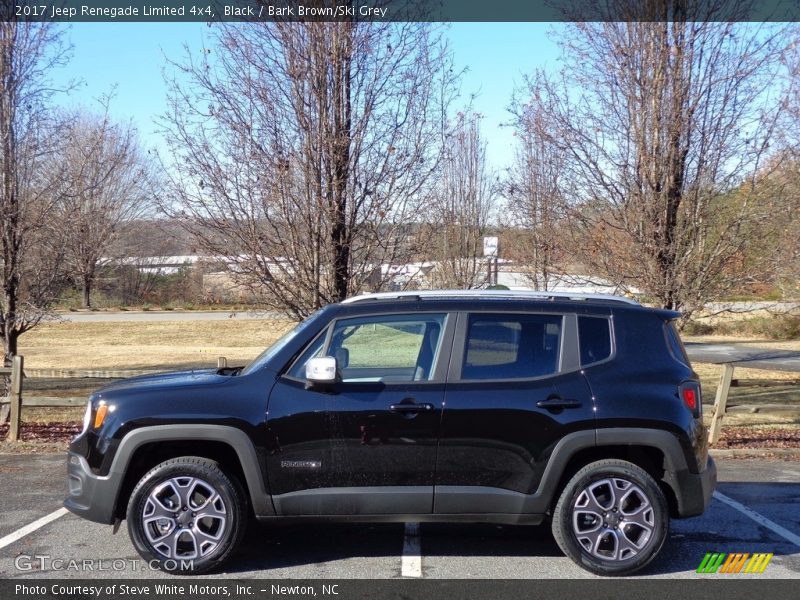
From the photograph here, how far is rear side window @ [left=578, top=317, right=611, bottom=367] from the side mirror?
164 cm

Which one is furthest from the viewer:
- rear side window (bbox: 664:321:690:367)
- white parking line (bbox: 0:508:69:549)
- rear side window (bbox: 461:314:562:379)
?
white parking line (bbox: 0:508:69:549)

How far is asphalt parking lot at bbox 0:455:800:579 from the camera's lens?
522 cm

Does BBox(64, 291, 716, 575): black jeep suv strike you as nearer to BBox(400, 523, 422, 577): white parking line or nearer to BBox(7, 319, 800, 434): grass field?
BBox(400, 523, 422, 577): white parking line

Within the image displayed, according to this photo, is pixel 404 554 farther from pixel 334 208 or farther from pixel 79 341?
pixel 79 341

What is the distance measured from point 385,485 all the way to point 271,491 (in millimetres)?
721

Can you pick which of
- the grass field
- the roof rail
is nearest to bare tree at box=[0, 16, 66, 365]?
the grass field

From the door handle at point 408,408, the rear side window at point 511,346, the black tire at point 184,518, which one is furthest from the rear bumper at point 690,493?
the black tire at point 184,518

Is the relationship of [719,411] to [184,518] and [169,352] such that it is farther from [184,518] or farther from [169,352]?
[169,352]

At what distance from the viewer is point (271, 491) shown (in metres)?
5.16

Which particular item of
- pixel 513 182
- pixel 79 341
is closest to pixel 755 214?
pixel 513 182

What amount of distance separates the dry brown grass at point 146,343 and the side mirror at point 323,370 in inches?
536

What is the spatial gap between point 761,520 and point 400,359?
3.27m

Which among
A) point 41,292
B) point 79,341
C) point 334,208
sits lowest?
point 79,341

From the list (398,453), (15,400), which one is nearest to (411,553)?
(398,453)
